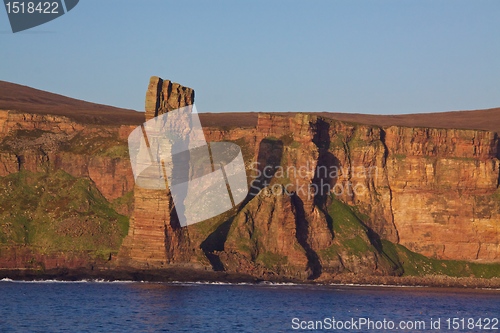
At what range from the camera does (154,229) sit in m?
114

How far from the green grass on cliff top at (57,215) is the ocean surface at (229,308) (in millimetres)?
11470

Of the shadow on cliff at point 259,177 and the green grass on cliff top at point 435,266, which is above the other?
the shadow on cliff at point 259,177

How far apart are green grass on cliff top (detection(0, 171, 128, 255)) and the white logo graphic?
6.67m

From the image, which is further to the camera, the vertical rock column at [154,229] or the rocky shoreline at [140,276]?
the vertical rock column at [154,229]

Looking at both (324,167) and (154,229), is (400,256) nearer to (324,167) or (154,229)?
(324,167)

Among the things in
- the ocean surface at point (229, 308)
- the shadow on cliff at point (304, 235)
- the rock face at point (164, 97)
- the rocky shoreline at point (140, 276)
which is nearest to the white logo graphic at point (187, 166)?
the rock face at point (164, 97)

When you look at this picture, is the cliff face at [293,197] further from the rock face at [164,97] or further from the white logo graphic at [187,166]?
the white logo graphic at [187,166]

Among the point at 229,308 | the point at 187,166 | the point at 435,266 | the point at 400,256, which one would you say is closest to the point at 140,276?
the point at 187,166

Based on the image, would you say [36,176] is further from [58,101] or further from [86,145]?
[58,101]

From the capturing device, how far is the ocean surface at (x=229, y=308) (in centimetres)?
7631

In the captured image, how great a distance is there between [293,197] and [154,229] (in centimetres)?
2016

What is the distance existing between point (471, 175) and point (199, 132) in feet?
110

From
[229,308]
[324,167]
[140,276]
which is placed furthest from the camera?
[324,167]

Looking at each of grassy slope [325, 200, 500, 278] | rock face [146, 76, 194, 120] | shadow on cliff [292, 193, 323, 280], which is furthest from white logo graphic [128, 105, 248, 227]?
grassy slope [325, 200, 500, 278]
